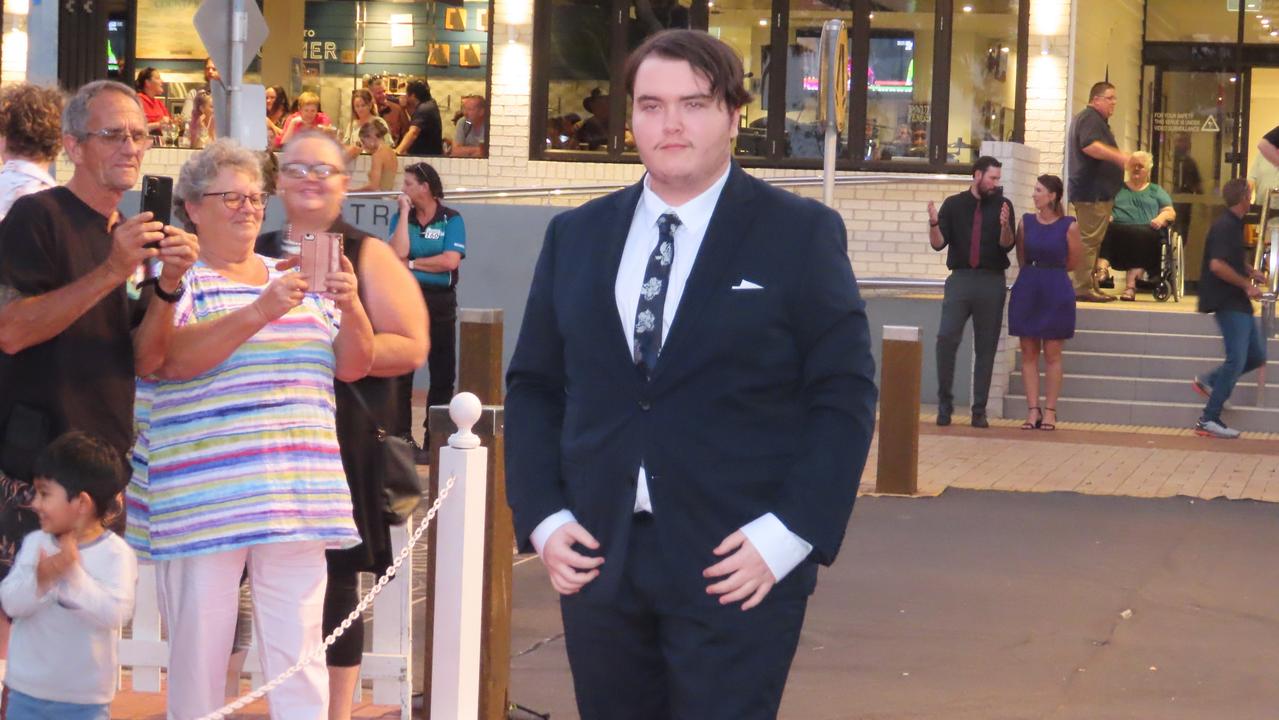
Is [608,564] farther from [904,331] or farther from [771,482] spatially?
[904,331]

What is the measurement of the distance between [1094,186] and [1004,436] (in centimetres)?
508

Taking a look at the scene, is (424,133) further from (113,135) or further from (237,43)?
(113,135)

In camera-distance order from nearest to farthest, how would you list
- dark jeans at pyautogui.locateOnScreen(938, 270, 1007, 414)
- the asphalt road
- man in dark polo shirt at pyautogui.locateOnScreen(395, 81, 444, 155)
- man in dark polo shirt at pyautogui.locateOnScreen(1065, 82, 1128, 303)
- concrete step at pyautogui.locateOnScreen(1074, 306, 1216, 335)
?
the asphalt road, dark jeans at pyautogui.locateOnScreen(938, 270, 1007, 414), concrete step at pyautogui.locateOnScreen(1074, 306, 1216, 335), man in dark polo shirt at pyautogui.locateOnScreen(1065, 82, 1128, 303), man in dark polo shirt at pyautogui.locateOnScreen(395, 81, 444, 155)

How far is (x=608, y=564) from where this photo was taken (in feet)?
11.4

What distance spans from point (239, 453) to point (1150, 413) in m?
12.7

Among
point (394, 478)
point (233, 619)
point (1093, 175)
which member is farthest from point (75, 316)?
point (1093, 175)

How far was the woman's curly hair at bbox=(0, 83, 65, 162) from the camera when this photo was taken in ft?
18.2

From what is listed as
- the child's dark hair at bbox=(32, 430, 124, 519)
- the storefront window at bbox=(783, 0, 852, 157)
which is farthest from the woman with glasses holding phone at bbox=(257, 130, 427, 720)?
the storefront window at bbox=(783, 0, 852, 157)

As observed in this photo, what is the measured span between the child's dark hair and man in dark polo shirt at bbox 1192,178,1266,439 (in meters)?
11.7

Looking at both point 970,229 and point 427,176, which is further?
point 970,229

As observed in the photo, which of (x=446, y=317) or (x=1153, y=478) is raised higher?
(x=446, y=317)

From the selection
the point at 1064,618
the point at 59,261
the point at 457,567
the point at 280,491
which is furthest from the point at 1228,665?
the point at 59,261

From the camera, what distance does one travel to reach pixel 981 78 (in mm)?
19750

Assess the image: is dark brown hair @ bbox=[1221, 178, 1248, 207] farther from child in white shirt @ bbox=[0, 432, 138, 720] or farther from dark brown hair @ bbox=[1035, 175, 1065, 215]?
child in white shirt @ bbox=[0, 432, 138, 720]
